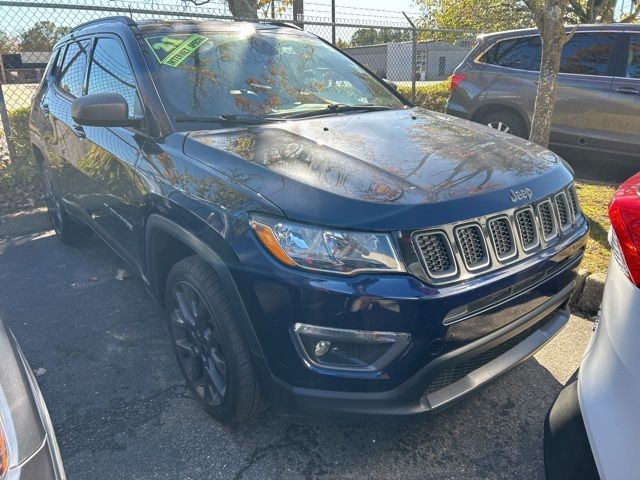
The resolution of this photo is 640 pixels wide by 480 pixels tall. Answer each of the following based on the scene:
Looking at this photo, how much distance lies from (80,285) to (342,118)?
2533mm

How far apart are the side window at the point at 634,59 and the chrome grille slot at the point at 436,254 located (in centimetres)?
561

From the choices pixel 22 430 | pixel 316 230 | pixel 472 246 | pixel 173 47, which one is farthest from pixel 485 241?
pixel 173 47

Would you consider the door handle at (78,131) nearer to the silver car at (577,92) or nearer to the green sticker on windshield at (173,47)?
the green sticker on windshield at (173,47)

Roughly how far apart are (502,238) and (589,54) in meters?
5.56

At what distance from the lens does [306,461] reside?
2.26 metres

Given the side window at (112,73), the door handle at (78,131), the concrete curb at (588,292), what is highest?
the side window at (112,73)

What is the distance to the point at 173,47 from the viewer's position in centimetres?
296

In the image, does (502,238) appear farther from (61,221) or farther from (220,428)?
(61,221)

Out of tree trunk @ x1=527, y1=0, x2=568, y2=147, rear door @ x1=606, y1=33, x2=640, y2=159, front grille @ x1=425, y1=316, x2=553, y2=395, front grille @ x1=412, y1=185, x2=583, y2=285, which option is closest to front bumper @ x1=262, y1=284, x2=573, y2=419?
front grille @ x1=425, y1=316, x2=553, y2=395

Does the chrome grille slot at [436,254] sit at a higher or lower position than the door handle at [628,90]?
lower

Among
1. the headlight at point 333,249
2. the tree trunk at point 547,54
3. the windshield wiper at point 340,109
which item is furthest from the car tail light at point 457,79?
the headlight at point 333,249

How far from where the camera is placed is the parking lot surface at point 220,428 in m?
2.23

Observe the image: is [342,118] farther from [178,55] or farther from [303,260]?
[303,260]

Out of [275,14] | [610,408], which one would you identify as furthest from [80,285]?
[275,14]
